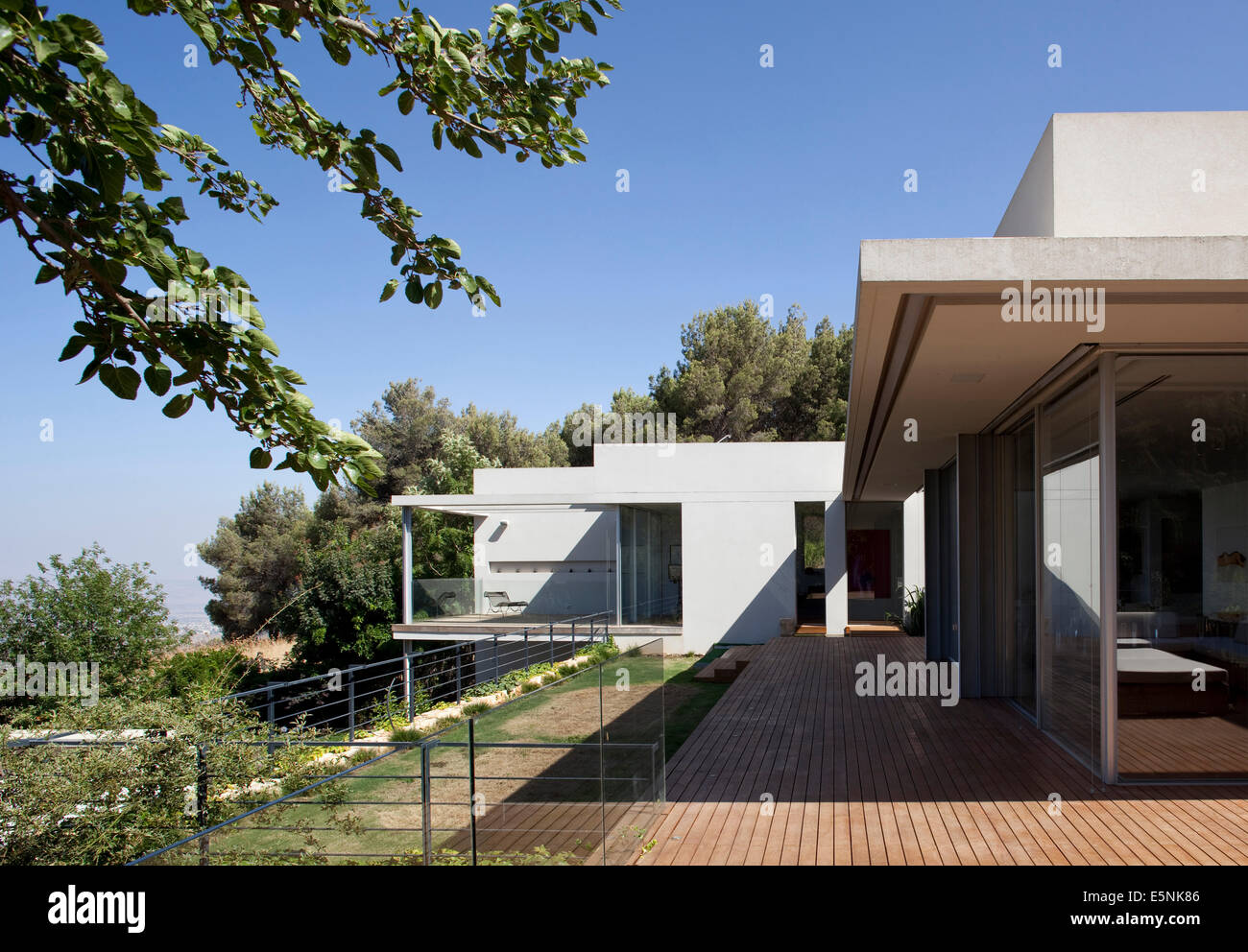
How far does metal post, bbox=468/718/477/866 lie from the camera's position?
3.71 meters

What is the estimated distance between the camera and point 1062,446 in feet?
20.4

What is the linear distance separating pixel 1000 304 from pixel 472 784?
134 inches

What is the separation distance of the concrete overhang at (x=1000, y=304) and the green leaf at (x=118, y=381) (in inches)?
121

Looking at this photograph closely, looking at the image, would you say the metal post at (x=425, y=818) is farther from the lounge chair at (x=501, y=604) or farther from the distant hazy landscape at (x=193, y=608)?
the distant hazy landscape at (x=193, y=608)

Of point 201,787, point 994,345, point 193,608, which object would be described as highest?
point 994,345

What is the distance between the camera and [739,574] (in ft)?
58.2

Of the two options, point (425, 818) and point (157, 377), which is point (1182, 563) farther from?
point (157, 377)

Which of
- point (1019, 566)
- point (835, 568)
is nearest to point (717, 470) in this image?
point (835, 568)

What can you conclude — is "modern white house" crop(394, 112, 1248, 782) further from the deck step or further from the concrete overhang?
the deck step

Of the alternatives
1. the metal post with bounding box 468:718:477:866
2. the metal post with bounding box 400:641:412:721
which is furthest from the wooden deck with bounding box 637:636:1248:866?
the metal post with bounding box 400:641:412:721

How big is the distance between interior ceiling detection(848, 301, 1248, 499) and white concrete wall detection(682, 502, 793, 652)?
30.6 ft

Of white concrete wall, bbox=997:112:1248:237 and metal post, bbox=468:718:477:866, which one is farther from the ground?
white concrete wall, bbox=997:112:1248:237

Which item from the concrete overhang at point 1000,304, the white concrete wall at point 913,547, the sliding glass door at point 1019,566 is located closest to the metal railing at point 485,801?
the concrete overhang at point 1000,304
